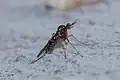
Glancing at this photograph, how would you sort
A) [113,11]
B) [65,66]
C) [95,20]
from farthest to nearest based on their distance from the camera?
[113,11] < [95,20] < [65,66]

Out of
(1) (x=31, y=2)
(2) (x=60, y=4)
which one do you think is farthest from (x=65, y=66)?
(1) (x=31, y=2)

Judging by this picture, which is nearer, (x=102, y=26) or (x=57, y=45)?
(x=57, y=45)

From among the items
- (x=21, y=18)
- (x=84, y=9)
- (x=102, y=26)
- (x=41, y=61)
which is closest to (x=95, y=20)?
(x=102, y=26)

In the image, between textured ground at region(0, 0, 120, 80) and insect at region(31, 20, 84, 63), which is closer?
textured ground at region(0, 0, 120, 80)

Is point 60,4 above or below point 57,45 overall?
above

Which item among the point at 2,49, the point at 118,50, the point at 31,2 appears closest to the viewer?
the point at 118,50

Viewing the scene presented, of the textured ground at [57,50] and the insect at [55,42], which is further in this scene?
the insect at [55,42]

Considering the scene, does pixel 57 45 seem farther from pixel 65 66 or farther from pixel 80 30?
pixel 80 30

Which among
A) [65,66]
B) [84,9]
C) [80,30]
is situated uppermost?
[84,9]
